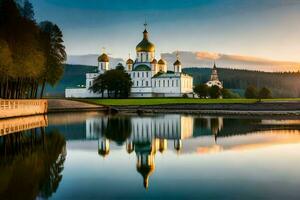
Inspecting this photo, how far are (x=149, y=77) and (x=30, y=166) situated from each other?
125851mm

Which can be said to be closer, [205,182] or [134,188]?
[134,188]

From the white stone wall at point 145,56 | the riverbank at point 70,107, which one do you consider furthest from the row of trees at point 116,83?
the riverbank at point 70,107

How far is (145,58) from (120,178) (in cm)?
13113

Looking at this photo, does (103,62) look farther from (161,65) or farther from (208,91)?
(208,91)

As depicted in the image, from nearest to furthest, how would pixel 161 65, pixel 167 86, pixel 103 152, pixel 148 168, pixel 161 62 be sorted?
pixel 148 168, pixel 103 152, pixel 167 86, pixel 161 65, pixel 161 62

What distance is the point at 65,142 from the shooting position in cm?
2205

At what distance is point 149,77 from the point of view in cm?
13962

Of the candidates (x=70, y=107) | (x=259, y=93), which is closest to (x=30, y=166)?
(x=70, y=107)

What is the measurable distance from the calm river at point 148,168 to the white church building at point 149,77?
11182 cm

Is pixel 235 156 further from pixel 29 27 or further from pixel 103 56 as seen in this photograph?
pixel 103 56

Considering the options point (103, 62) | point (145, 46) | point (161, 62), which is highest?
point (145, 46)

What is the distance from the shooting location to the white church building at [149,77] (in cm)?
13525

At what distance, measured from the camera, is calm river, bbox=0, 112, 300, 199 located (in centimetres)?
1091

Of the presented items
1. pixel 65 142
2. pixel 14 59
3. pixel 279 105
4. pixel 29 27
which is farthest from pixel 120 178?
pixel 279 105
